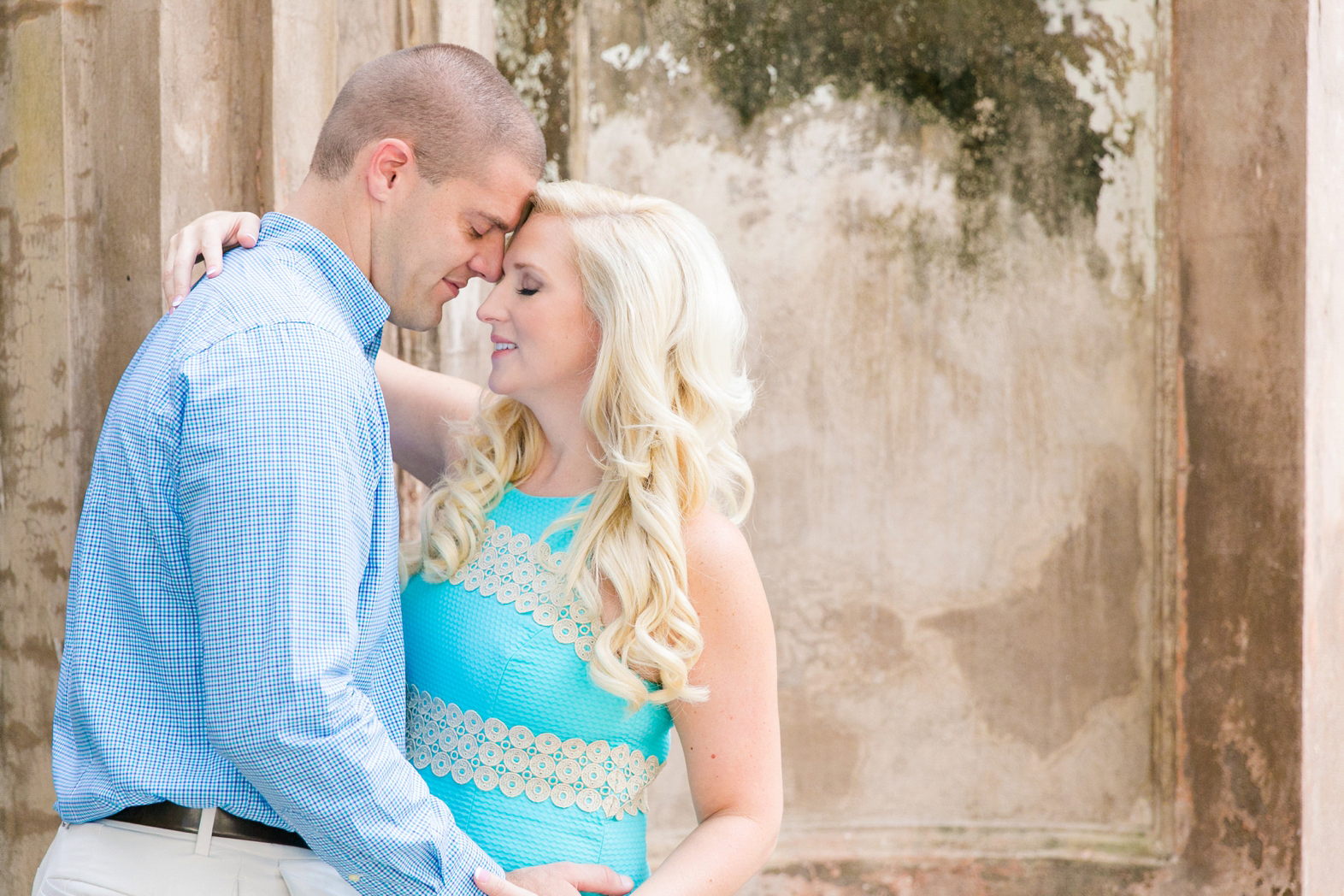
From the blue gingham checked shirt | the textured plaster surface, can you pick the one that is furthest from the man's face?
the textured plaster surface

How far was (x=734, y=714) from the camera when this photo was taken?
1.82 metres

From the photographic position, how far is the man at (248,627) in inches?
52.5

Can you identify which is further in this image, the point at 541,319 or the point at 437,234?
the point at 541,319

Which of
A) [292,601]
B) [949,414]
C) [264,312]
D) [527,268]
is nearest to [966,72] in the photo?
[949,414]

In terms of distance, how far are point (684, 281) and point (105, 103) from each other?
4.40 ft

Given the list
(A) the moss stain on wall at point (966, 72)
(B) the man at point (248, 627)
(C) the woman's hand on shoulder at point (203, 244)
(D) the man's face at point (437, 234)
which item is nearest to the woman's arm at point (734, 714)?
(B) the man at point (248, 627)

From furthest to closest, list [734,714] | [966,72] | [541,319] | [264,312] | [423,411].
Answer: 1. [966,72]
2. [423,411]
3. [541,319]
4. [734,714]
5. [264,312]

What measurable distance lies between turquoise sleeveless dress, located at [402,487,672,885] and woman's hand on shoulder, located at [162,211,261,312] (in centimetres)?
65

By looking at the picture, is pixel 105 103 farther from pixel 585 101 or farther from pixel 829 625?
pixel 829 625

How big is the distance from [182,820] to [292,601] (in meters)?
0.41

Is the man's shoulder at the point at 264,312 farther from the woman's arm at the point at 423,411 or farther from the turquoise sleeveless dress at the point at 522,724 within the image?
the woman's arm at the point at 423,411

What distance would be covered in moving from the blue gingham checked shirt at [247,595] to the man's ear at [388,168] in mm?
273

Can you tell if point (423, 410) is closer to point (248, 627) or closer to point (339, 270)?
point (339, 270)

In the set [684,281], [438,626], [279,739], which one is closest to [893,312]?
[684,281]
